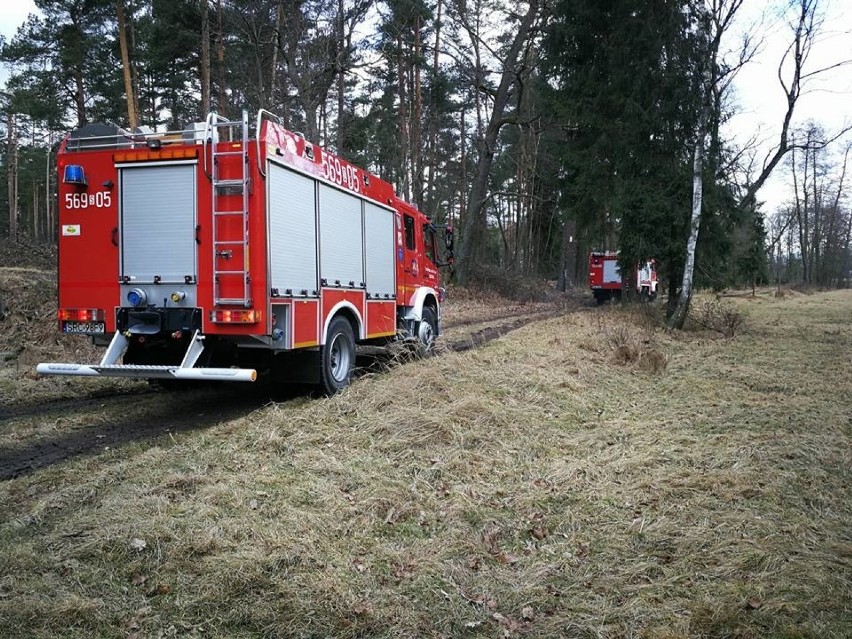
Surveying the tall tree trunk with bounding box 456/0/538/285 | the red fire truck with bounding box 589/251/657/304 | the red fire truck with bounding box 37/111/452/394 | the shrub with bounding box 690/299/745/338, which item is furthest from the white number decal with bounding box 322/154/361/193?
the red fire truck with bounding box 589/251/657/304

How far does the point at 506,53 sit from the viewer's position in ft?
84.2

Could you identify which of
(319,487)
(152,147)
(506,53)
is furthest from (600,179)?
(319,487)

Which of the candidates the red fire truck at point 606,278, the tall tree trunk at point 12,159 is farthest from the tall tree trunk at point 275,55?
the tall tree trunk at point 12,159

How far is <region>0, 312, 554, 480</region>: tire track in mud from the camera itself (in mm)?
5910

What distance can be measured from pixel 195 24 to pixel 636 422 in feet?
69.9

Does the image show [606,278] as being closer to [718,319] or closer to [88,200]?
[718,319]

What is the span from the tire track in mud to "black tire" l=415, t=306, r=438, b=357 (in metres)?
1.87

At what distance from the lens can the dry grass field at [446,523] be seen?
3141mm

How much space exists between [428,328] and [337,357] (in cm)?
375

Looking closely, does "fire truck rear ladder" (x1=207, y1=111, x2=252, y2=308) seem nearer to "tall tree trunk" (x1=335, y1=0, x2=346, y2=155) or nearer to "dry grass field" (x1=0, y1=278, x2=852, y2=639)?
"dry grass field" (x1=0, y1=278, x2=852, y2=639)

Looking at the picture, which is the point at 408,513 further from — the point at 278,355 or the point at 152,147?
the point at 152,147

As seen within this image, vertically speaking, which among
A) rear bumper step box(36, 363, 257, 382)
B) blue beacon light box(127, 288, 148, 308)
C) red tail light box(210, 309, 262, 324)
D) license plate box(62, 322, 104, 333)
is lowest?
rear bumper step box(36, 363, 257, 382)

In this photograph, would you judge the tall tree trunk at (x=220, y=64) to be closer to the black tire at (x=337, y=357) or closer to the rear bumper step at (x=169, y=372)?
the black tire at (x=337, y=357)

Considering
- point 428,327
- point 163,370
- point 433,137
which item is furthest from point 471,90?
point 163,370
